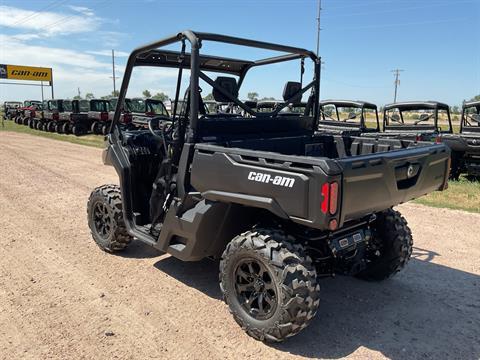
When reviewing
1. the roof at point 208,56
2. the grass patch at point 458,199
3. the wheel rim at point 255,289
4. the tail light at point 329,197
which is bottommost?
the grass patch at point 458,199

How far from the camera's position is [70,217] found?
6.37m

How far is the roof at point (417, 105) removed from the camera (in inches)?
426

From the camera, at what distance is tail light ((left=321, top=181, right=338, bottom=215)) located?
104 inches

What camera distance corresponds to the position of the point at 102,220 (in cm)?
498

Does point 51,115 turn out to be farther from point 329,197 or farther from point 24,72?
point 24,72

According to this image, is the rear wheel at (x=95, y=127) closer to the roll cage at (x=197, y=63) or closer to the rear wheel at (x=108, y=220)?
the rear wheel at (x=108, y=220)

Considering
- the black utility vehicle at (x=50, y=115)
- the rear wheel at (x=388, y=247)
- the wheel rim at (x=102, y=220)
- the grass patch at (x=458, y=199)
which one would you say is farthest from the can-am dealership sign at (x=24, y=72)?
the rear wheel at (x=388, y=247)

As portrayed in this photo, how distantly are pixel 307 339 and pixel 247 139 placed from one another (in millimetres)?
1857

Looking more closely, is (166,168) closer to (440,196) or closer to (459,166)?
(440,196)

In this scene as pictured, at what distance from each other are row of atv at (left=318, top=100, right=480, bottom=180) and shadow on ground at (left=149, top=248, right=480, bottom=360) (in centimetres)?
551

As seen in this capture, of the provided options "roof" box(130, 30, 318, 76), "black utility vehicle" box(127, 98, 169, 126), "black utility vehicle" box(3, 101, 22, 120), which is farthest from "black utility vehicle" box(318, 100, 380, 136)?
"black utility vehicle" box(3, 101, 22, 120)

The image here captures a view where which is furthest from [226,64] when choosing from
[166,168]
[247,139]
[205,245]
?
[205,245]

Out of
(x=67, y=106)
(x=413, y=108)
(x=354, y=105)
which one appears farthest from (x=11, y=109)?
(x=413, y=108)

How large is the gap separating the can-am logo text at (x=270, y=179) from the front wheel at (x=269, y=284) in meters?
0.45
